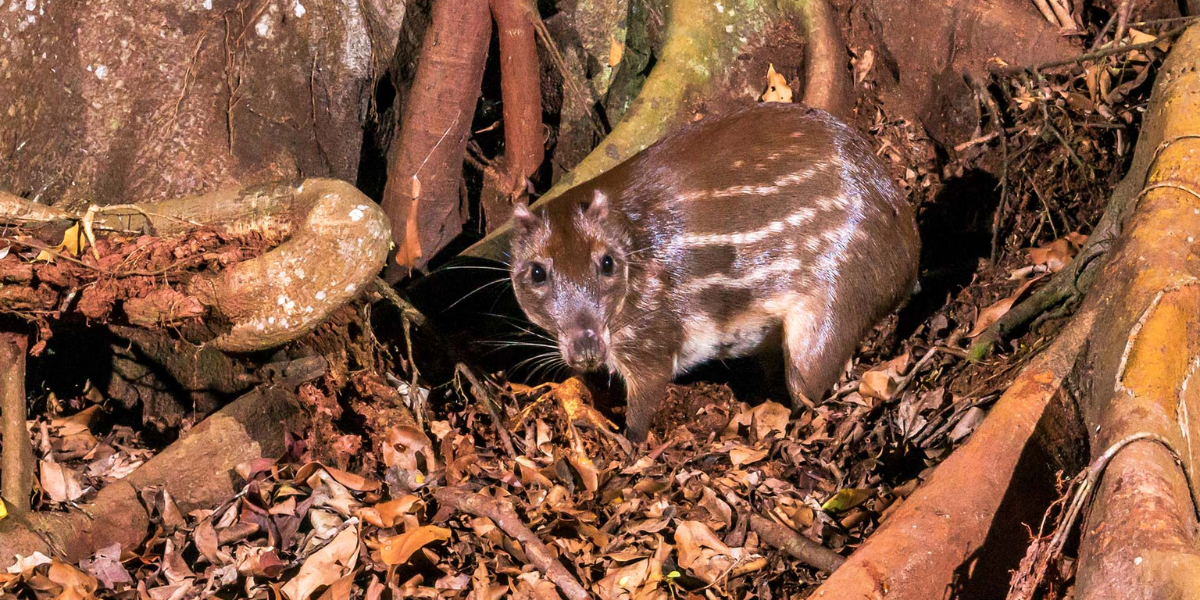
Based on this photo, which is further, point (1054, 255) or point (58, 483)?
point (1054, 255)

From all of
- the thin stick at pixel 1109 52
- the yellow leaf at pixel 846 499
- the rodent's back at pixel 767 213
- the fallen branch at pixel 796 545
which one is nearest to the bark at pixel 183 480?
the rodent's back at pixel 767 213

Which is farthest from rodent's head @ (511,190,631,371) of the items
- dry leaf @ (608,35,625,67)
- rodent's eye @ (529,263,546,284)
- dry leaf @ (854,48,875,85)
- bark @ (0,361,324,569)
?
dry leaf @ (854,48,875,85)

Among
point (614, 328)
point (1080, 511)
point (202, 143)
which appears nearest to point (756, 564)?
point (1080, 511)

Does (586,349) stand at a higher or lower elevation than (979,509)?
higher

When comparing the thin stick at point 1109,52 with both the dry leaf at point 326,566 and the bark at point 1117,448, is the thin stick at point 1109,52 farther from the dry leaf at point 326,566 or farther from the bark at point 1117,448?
the dry leaf at point 326,566

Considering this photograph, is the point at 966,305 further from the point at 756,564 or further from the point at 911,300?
the point at 756,564

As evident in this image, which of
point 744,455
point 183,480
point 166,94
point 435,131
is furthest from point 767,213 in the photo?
point 166,94

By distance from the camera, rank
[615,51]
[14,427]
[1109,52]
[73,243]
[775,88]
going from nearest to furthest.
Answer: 1. [73,243]
2. [14,427]
3. [1109,52]
4. [775,88]
5. [615,51]

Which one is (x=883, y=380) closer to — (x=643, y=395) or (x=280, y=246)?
(x=643, y=395)

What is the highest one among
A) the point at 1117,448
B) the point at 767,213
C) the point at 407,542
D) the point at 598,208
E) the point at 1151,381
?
the point at 598,208
